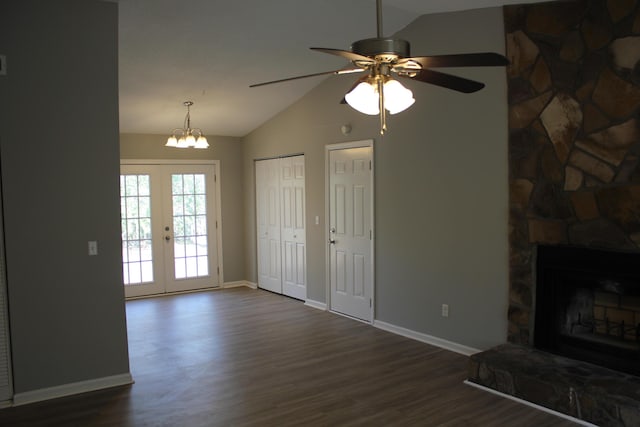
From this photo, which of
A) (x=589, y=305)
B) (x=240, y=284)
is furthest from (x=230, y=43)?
(x=240, y=284)

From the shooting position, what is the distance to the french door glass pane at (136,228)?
7324mm

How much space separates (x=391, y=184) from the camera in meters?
5.43

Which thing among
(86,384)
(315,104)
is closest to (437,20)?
(315,104)

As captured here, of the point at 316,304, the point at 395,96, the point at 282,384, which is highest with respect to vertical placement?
the point at 395,96

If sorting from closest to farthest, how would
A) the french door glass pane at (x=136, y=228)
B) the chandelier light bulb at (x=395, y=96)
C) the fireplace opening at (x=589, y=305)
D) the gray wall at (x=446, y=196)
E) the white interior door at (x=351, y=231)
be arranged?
the chandelier light bulb at (x=395, y=96) < the fireplace opening at (x=589, y=305) < the gray wall at (x=446, y=196) < the white interior door at (x=351, y=231) < the french door glass pane at (x=136, y=228)

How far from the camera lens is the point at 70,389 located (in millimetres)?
3939

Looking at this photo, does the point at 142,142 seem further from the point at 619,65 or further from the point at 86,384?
the point at 619,65

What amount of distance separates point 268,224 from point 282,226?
43 centimetres

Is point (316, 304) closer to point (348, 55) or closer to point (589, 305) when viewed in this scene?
point (589, 305)

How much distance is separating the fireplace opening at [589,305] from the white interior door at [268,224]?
4.16 meters

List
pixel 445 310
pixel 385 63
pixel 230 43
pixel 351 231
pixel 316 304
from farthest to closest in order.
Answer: pixel 316 304 → pixel 351 231 → pixel 445 310 → pixel 230 43 → pixel 385 63

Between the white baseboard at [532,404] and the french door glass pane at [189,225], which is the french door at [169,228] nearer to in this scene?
the french door glass pane at [189,225]

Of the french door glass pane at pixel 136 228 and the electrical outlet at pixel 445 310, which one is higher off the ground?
the french door glass pane at pixel 136 228

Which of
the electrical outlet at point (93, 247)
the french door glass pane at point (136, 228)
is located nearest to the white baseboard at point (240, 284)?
the french door glass pane at point (136, 228)
